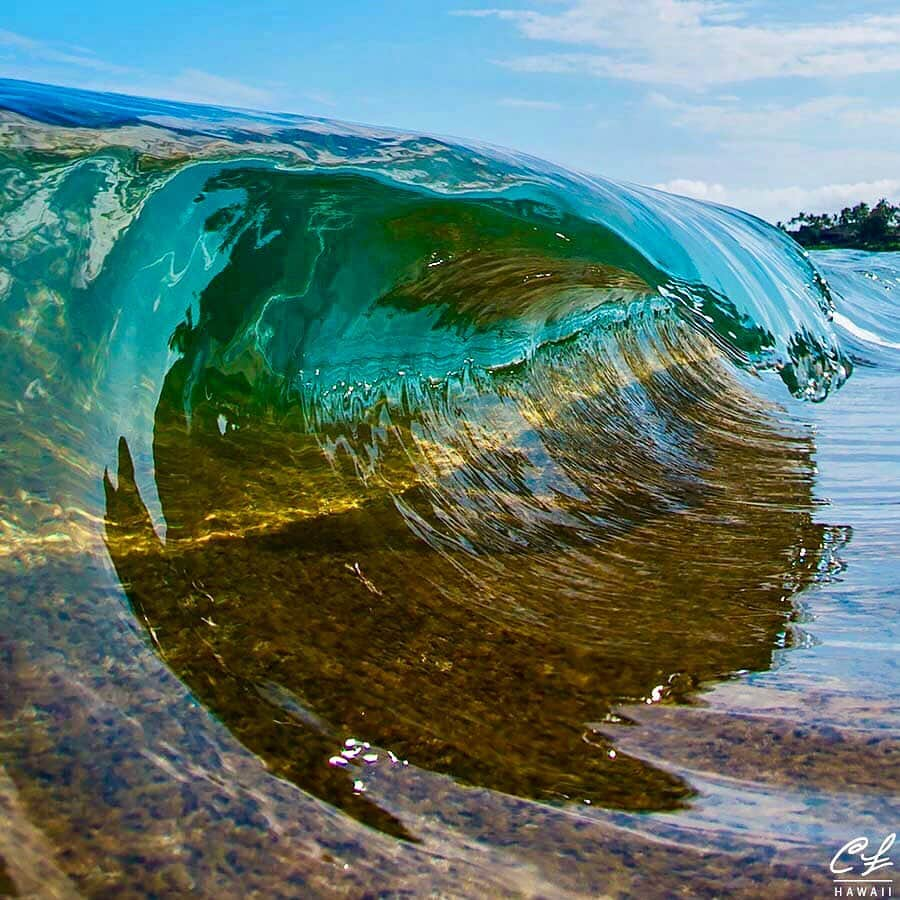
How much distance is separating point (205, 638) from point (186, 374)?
48.9 inches

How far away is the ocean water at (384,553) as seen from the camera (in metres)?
1.16

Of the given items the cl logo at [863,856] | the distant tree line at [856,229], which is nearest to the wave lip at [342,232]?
the cl logo at [863,856]

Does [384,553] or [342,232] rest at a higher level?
[342,232]

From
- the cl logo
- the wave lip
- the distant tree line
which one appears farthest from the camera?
the distant tree line

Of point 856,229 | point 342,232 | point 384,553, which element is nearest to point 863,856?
point 384,553

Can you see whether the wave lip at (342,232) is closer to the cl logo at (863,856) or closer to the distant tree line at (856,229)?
the cl logo at (863,856)

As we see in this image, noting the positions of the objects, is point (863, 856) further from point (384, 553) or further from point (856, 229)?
point (856, 229)

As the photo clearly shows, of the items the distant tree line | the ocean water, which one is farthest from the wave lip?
the distant tree line

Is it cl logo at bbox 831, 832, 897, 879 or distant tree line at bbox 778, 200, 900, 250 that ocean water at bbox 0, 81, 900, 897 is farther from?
distant tree line at bbox 778, 200, 900, 250

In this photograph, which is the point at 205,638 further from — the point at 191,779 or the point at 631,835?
the point at 631,835

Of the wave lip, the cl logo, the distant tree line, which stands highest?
the distant tree line

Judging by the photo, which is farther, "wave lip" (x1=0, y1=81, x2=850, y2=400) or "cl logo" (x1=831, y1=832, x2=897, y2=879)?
"wave lip" (x1=0, y1=81, x2=850, y2=400)

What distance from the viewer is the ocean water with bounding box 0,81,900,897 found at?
116 cm

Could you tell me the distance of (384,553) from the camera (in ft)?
7.42
